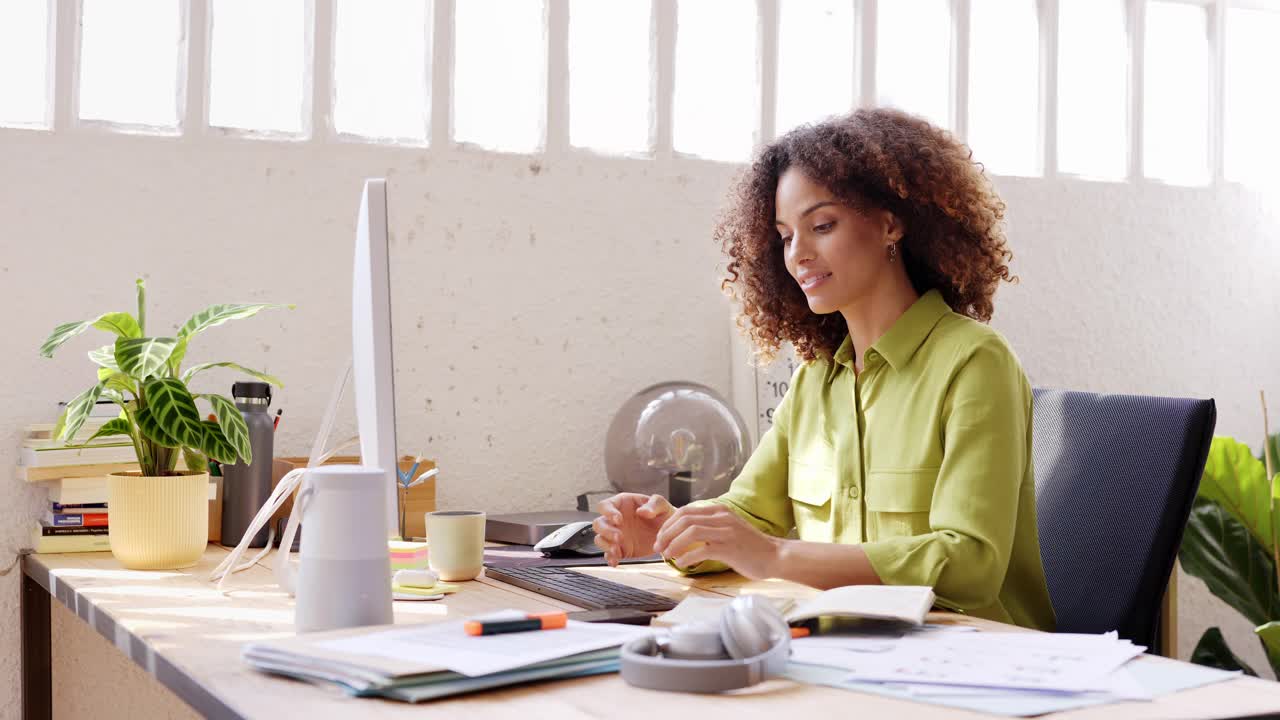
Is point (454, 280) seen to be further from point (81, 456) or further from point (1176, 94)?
point (1176, 94)

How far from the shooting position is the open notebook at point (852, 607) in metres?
1.08

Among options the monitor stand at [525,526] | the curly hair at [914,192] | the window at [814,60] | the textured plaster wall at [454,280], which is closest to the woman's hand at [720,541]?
the curly hair at [914,192]

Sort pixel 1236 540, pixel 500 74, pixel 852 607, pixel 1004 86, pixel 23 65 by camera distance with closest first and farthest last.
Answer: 1. pixel 852 607
2. pixel 23 65
3. pixel 500 74
4. pixel 1236 540
5. pixel 1004 86

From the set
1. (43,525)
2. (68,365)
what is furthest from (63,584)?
(68,365)

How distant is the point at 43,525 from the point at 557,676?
1366mm

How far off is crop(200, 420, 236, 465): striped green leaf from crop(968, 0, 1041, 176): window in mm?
1915

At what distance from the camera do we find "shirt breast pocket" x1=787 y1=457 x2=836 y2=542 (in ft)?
5.65

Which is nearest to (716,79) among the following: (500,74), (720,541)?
(500,74)

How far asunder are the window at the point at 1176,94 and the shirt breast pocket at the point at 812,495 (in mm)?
1756

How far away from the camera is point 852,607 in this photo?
3.58 feet

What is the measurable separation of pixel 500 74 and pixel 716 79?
0.49 meters

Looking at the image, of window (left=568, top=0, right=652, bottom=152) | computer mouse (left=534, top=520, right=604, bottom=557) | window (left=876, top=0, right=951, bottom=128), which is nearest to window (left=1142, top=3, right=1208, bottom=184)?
window (left=876, top=0, right=951, bottom=128)

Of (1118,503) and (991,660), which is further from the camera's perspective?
(1118,503)

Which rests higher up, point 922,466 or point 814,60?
point 814,60
